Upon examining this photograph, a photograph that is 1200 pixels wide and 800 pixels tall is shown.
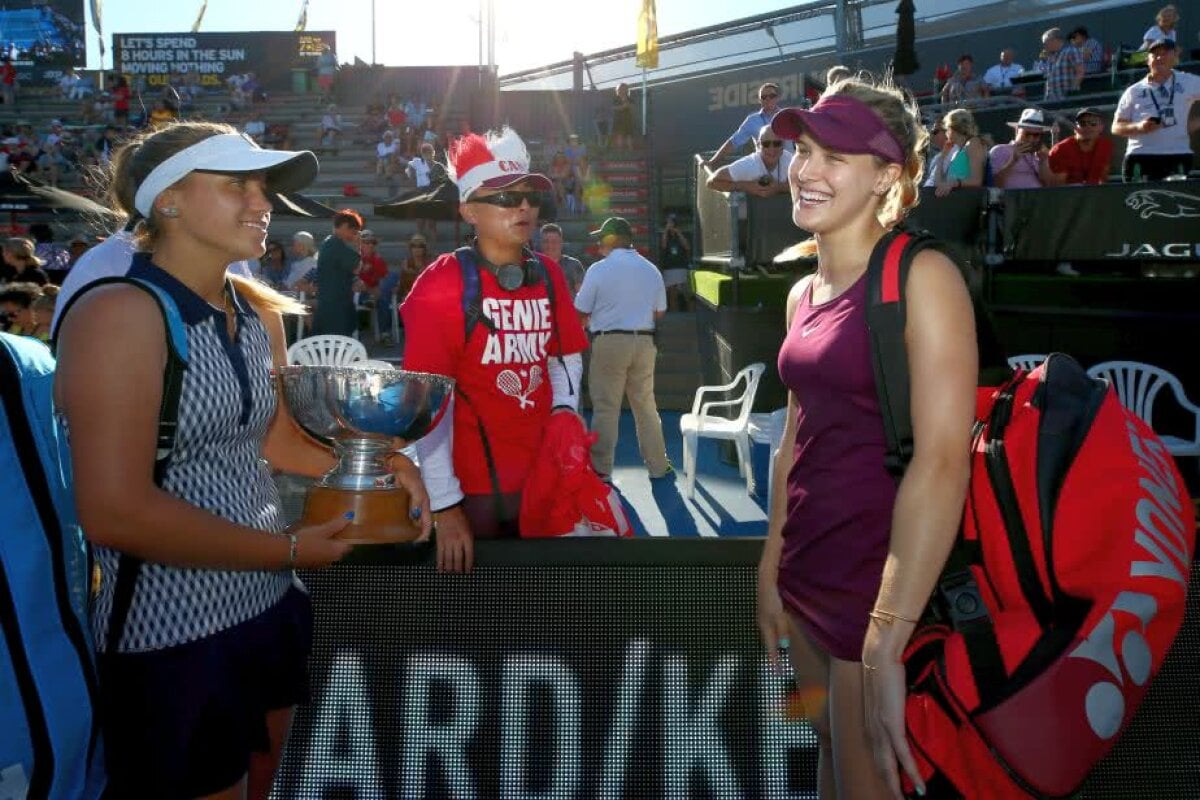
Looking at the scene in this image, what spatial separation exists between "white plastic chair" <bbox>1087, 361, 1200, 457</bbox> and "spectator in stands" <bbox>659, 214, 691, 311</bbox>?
10.1 metres

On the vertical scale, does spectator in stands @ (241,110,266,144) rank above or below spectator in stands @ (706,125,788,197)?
above

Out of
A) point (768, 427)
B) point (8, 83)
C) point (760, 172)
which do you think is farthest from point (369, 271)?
point (8, 83)

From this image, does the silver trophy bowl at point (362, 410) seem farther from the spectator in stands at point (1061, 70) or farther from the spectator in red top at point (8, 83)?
the spectator in red top at point (8, 83)

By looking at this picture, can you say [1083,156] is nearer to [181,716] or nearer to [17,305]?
[17,305]

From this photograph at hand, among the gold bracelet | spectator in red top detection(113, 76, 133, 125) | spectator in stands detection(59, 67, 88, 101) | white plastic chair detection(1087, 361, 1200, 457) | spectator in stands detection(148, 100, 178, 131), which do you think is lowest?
white plastic chair detection(1087, 361, 1200, 457)

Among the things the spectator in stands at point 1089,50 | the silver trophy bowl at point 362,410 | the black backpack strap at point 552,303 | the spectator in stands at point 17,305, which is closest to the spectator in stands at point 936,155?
the spectator in stands at point 1089,50

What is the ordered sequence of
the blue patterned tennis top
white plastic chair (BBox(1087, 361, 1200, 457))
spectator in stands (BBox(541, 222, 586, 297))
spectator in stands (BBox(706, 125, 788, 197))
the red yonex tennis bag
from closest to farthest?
the red yonex tennis bag
the blue patterned tennis top
white plastic chair (BBox(1087, 361, 1200, 457))
spectator in stands (BBox(706, 125, 788, 197))
spectator in stands (BBox(541, 222, 586, 297))

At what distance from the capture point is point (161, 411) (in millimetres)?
1724

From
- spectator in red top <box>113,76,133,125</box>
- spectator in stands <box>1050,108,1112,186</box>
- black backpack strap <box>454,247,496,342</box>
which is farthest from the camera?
spectator in red top <box>113,76,133,125</box>

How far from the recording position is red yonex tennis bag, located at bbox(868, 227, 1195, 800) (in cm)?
156

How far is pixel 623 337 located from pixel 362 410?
739 centimetres

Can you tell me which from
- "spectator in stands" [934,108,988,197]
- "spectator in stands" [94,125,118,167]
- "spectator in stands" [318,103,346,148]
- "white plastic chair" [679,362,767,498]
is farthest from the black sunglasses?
"spectator in stands" [318,103,346,148]

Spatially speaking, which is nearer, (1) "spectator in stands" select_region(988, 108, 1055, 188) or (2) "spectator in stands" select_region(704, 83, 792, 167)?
(1) "spectator in stands" select_region(988, 108, 1055, 188)

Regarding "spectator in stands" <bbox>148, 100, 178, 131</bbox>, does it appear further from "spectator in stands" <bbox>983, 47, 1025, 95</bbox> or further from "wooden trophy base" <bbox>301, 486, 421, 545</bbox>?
"spectator in stands" <bbox>983, 47, 1025, 95</bbox>
